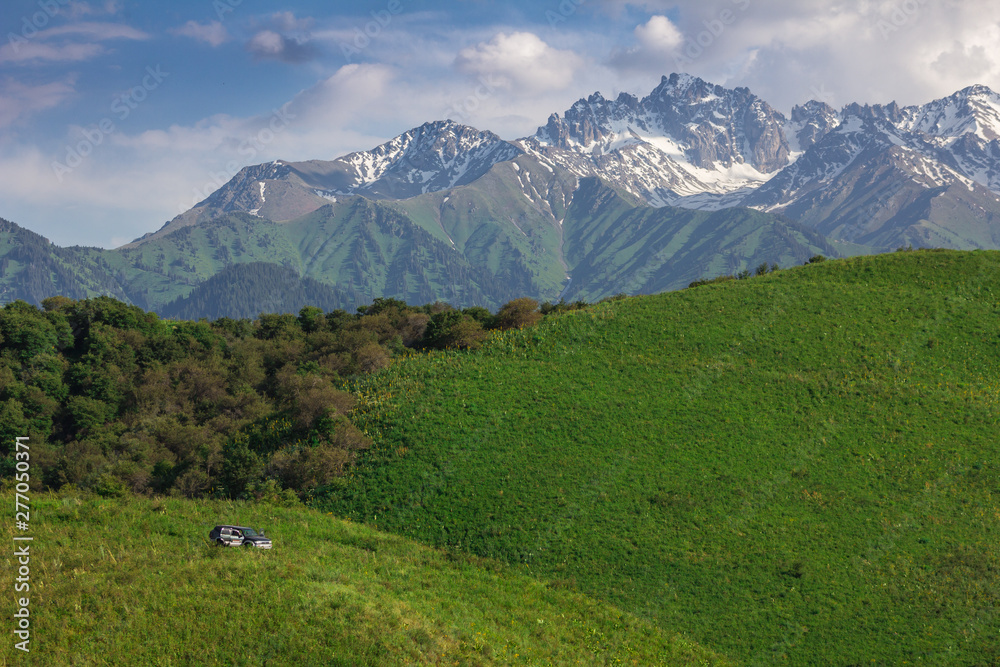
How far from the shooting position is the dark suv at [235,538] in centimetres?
2989

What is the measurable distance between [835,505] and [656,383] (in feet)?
59.3

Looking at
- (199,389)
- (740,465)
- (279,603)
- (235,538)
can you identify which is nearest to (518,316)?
(740,465)

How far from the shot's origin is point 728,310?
68000 millimetres

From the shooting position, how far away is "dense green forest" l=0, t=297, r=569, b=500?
5047cm

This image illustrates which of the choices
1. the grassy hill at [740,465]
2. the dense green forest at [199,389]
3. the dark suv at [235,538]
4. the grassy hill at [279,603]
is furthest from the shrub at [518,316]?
the dark suv at [235,538]

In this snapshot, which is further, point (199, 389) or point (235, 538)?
point (199, 389)

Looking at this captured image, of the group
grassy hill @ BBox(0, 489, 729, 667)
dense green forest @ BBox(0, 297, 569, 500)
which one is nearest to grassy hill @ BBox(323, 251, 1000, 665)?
grassy hill @ BBox(0, 489, 729, 667)

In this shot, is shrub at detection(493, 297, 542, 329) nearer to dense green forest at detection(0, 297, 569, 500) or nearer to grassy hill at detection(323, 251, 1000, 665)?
dense green forest at detection(0, 297, 569, 500)

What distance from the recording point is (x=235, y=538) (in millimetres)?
30297

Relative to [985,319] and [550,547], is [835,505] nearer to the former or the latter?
[550,547]

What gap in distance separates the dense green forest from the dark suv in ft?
38.8

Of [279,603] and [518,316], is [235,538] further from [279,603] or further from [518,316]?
[518,316]

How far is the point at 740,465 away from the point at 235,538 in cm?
3443

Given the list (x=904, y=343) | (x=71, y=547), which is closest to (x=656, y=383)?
(x=904, y=343)
